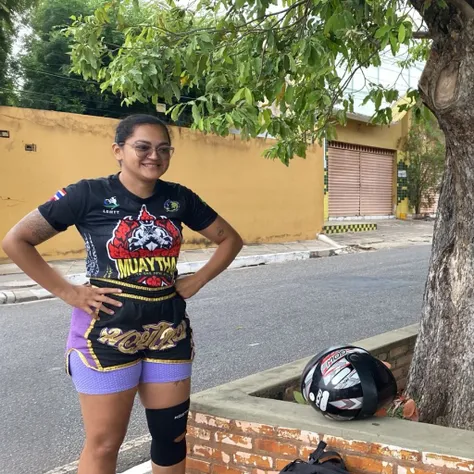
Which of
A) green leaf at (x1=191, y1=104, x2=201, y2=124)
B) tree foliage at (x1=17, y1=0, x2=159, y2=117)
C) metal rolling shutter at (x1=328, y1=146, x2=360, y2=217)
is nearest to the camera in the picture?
green leaf at (x1=191, y1=104, x2=201, y2=124)

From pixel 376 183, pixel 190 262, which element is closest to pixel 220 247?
pixel 190 262

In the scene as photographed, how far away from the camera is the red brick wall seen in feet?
7.23

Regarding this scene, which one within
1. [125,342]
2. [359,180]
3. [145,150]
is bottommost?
[125,342]

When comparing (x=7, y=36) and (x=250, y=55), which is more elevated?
(x=7, y=36)

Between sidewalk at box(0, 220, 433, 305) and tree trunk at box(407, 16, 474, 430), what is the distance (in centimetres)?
496

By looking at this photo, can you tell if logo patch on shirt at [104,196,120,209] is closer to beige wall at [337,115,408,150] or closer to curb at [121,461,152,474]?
curb at [121,461,152,474]

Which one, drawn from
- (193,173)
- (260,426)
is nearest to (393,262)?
(193,173)

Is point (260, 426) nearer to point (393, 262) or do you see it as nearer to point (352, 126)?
point (393, 262)

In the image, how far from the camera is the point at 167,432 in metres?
2.39

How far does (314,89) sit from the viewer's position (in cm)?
448

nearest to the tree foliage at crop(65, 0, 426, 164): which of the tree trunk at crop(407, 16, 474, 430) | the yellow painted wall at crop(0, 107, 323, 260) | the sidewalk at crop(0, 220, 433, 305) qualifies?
the tree trunk at crop(407, 16, 474, 430)

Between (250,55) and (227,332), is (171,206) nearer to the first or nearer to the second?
(250,55)

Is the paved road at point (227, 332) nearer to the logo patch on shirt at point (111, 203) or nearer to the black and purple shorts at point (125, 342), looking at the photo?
the black and purple shorts at point (125, 342)

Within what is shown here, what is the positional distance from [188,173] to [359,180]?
9.89m
